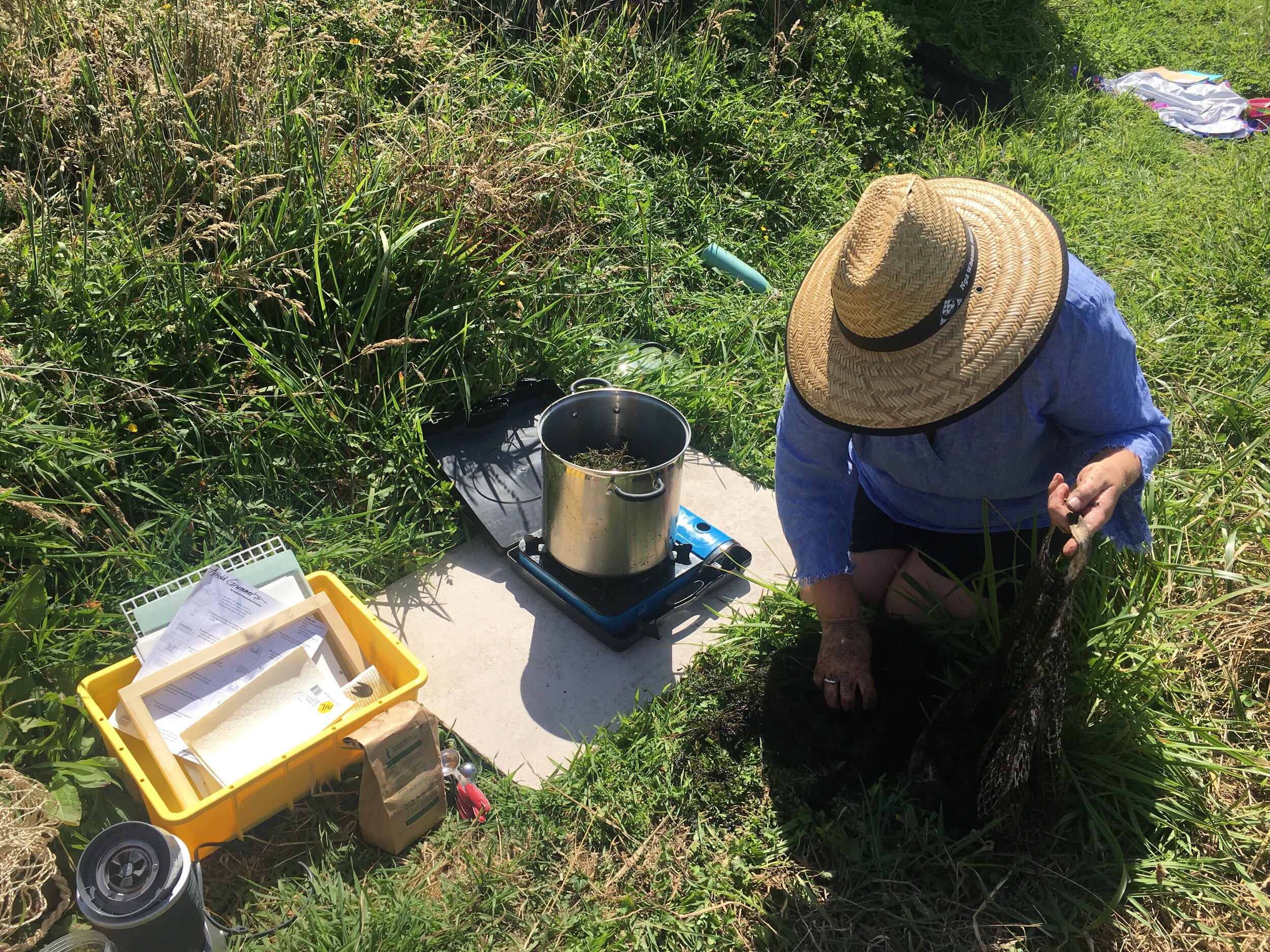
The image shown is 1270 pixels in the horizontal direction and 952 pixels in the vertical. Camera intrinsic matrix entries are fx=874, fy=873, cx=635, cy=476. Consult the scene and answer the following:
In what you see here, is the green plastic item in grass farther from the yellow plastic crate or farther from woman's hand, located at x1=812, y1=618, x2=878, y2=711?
the yellow plastic crate

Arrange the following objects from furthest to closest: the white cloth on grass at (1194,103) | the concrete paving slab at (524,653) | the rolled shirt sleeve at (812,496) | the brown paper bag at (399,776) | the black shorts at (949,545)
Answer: the white cloth on grass at (1194,103) < the concrete paving slab at (524,653) < the black shorts at (949,545) < the rolled shirt sleeve at (812,496) < the brown paper bag at (399,776)

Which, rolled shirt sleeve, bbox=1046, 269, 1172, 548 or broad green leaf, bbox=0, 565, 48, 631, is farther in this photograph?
broad green leaf, bbox=0, 565, 48, 631

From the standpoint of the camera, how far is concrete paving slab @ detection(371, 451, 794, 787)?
247 cm

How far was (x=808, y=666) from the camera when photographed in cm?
244

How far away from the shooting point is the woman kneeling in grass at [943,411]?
168cm

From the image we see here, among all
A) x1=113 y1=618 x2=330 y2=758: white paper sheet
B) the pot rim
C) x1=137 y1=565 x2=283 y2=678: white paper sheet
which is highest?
the pot rim

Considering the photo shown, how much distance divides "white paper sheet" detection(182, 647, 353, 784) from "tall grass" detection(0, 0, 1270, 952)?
0.22m

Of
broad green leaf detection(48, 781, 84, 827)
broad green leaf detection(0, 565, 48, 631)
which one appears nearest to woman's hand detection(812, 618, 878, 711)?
broad green leaf detection(48, 781, 84, 827)

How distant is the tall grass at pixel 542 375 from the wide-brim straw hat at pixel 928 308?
0.96 meters

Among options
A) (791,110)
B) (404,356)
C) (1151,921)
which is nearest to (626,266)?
(404,356)

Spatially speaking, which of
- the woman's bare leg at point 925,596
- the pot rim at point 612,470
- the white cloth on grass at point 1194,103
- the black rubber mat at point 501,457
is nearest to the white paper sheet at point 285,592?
the black rubber mat at point 501,457

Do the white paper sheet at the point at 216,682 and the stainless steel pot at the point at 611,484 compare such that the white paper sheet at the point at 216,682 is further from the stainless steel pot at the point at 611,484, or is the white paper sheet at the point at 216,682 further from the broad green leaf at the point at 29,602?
the stainless steel pot at the point at 611,484

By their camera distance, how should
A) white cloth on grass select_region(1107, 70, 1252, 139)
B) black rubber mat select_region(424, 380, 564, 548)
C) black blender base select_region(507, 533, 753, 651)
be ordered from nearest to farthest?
black blender base select_region(507, 533, 753, 651)
black rubber mat select_region(424, 380, 564, 548)
white cloth on grass select_region(1107, 70, 1252, 139)

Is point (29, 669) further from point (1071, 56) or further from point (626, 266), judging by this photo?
point (1071, 56)
